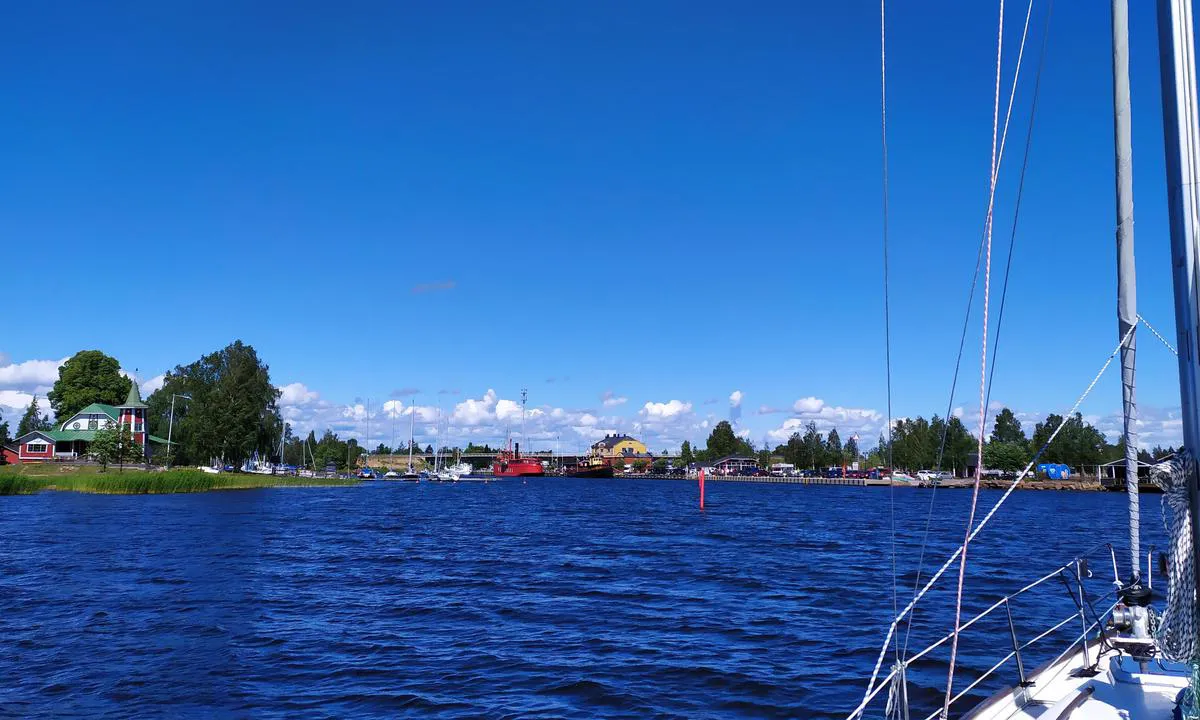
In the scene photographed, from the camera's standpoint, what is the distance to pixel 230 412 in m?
107

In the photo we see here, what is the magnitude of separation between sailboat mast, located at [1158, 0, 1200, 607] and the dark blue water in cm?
1019

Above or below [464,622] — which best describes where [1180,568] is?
above

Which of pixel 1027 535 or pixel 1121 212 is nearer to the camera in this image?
pixel 1121 212

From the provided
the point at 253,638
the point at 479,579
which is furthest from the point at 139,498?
the point at 253,638

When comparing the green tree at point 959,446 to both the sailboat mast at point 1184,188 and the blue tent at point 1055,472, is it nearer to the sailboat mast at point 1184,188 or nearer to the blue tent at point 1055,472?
the blue tent at point 1055,472

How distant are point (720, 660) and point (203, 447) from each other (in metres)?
109

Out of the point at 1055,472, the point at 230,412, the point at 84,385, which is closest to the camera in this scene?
the point at 230,412

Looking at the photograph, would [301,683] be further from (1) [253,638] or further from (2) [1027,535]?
(2) [1027,535]

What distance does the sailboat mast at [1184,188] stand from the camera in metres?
5.64

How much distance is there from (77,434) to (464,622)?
11287 cm

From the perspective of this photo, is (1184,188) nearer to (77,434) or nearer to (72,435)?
(77,434)

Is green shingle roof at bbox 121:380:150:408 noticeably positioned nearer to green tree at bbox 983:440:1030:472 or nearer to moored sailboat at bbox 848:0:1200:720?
moored sailboat at bbox 848:0:1200:720

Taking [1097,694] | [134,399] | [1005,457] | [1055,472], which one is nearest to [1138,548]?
[1097,694]

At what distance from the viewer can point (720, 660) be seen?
1727 cm
